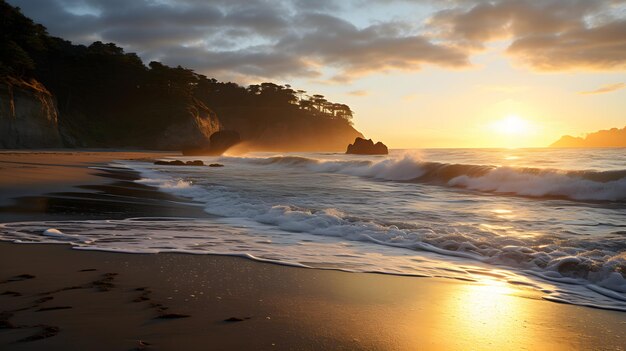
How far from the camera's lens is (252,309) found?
276cm

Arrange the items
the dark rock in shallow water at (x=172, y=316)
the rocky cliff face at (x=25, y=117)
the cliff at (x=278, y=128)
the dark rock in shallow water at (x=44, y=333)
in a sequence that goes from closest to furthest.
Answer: the dark rock in shallow water at (x=44, y=333) → the dark rock in shallow water at (x=172, y=316) → the rocky cliff face at (x=25, y=117) → the cliff at (x=278, y=128)

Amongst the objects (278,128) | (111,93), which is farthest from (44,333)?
(278,128)

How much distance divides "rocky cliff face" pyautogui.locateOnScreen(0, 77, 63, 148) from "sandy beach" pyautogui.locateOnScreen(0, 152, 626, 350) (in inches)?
1522

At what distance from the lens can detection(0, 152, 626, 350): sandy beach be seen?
226 cm

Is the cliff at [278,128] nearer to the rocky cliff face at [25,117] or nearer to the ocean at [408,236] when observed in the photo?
the rocky cliff face at [25,117]

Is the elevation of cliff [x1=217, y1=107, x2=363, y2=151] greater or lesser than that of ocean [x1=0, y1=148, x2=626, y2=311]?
greater

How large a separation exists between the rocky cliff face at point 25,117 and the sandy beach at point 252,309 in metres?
38.7

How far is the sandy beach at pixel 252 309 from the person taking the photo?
226 centimetres

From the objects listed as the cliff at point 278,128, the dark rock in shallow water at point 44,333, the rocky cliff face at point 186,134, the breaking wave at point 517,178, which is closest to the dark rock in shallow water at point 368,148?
the rocky cliff face at point 186,134

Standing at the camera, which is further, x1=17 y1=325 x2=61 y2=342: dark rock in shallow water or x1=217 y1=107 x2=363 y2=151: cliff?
x1=217 y1=107 x2=363 y2=151: cliff

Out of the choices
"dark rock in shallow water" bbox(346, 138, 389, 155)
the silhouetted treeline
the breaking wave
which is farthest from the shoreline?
"dark rock in shallow water" bbox(346, 138, 389, 155)

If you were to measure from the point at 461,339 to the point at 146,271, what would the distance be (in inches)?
101

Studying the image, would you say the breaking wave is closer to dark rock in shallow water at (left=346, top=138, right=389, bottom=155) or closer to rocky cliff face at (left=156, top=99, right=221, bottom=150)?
dark rock in shallow water at (left=346, top=138, right=389, bottom=155)

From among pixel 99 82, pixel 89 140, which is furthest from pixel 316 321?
pixel 99 82
